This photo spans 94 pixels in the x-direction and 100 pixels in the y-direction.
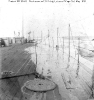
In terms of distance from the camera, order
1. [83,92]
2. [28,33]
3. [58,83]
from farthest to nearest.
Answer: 1. [28,33]
2. [58,83]
3. [83,92]

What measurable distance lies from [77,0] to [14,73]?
675 cm

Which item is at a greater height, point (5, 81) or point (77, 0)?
point (77, 0)

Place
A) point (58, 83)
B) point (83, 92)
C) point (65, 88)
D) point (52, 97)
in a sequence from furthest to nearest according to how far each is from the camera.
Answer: point (58, 83)
point (65, 88)
point (83, 92)
point (52, 97)

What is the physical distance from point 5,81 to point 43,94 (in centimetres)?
297

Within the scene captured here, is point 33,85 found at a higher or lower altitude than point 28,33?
lower

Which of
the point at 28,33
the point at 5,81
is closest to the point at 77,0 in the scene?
the point at 5,81

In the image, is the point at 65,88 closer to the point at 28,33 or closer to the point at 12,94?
the point at 12,94

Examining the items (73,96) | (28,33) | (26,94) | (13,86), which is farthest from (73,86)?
(28,33)

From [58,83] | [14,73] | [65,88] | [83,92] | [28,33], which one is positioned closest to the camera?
[83,92]

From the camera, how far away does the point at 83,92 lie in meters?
7.23

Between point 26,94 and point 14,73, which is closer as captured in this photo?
point 26,94

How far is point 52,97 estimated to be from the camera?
6.45 meters

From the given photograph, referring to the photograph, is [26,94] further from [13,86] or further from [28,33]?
[28,33]

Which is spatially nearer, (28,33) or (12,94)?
(12,94)
